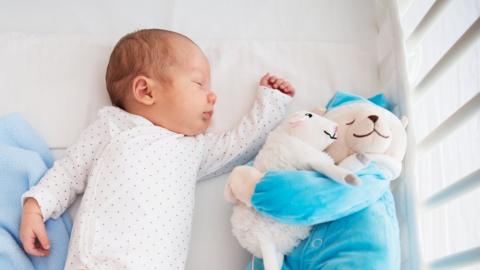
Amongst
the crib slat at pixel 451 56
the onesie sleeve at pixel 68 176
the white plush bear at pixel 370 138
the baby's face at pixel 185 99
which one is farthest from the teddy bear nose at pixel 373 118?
the onesie sleeve at pixel 68 176

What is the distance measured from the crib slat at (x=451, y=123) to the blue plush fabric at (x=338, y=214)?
0.32 ft

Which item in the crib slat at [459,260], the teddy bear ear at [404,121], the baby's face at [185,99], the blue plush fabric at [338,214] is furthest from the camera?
the baby's face at [185,99]

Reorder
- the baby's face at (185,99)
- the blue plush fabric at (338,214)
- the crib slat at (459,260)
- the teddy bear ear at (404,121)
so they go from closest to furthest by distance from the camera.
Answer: the crib slat at (459,260), the blue plush fabric at (338,214), the teddy bear ear at (404,121), the baby's face at (185,99)

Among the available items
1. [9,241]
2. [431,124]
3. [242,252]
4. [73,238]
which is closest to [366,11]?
[431,124]

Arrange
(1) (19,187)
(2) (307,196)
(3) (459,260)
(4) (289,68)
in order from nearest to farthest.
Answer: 1. (3) (459,260)
2. (2) (307,196)
3. (1) (19,187)
4. (4) (289,68)

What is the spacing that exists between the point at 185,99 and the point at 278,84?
23cm

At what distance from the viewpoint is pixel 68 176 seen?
3.53 ft

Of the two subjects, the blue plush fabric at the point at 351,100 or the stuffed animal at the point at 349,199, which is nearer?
the stuffed animal at the point at 349,199

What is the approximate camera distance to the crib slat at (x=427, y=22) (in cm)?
91

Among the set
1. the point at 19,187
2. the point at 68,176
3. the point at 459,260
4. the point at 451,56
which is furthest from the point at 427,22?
the point at 19,187

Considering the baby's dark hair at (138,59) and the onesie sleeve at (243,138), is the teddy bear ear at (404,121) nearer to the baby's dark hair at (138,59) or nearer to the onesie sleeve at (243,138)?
the onesie sleeve at (243,138)

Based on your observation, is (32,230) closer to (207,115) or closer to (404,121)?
(207,115)

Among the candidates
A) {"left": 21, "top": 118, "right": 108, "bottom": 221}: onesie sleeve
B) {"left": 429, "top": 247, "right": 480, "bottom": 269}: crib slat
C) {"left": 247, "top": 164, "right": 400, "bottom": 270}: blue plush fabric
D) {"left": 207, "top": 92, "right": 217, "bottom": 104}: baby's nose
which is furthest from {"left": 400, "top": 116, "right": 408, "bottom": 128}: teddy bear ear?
{"left": 21, "top": 118, "right": 108, "bottom": 221}: onesie sleeve

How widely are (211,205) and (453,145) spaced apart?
0.56m
